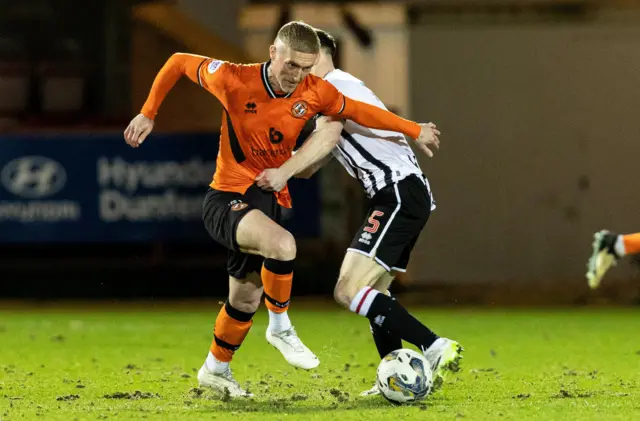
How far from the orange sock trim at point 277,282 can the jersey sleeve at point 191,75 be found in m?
1.02

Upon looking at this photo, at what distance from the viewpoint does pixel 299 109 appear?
701 centimetres

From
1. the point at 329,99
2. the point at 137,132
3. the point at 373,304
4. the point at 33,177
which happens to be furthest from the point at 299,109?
the point at 33,177

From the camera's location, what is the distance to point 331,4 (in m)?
18.5

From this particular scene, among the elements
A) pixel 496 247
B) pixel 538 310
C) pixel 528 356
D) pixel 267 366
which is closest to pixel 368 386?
pixel 267 366

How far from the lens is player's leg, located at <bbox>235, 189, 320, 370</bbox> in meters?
6.73

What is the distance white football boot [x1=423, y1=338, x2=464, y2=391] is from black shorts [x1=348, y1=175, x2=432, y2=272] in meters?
0.54

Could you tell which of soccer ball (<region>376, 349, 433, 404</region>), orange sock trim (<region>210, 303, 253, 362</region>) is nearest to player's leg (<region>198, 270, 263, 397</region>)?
orange sock trim (<region>210, 303, 253, 362</region>)

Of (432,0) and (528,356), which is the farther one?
(432,0)

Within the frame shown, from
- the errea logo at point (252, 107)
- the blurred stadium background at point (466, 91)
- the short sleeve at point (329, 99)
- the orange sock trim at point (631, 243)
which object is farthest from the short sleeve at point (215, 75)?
the blurred stadium background at point (466, 91)

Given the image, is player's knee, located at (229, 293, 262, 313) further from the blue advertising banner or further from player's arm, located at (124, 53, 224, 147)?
the blue advertising banner

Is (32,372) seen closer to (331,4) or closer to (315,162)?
(315,162)

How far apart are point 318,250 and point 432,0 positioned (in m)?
4.98

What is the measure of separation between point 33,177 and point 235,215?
29.6 ft

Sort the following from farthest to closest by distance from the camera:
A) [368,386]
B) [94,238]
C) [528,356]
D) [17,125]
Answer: [17,125], [94,238], [528,356], [368,386]
